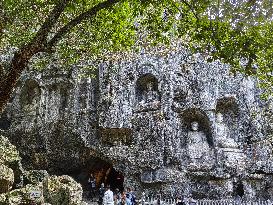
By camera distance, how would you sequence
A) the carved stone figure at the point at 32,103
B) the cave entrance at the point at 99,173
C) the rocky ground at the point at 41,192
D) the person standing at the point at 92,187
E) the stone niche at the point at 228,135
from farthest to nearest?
the cave entrance at the point at 99,173 → the carved stone figure at the point at 32,103 → the person standing at the point at 92,187 → the stone niche at the point at 228,135 → the rocky ground at the point at 41,192

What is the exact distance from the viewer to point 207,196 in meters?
19.8

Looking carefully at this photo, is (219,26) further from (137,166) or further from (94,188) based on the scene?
(94,188)

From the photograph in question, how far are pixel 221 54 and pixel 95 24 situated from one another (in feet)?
20.3

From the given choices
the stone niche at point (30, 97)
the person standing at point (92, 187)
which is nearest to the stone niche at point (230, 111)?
the person standing at point (92, 187)

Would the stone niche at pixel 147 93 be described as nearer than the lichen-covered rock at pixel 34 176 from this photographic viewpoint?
No

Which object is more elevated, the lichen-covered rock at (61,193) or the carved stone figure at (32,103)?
the carved stone figure at (32,103)

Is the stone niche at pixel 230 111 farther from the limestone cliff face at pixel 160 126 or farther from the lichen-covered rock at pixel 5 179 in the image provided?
the lichen-covered rock at pixel 5 179

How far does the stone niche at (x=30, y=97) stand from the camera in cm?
2383

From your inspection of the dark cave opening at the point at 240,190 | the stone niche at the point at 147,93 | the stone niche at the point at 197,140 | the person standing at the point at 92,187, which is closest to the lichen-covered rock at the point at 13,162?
the person standing at the point at 92,187

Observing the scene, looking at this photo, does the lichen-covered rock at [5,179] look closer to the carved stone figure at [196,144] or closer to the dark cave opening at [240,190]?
the carved stone figure at [196,144]

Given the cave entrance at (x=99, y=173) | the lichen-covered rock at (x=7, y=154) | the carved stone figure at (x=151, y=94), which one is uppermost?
the carved stone figure at (x=151, y=94)

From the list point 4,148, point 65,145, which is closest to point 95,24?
point 4,148

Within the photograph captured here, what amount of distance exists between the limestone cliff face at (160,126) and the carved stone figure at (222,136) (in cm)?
6

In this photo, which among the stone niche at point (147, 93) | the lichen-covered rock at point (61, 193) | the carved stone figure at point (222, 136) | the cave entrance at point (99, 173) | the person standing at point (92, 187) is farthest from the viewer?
the cave entrance at point (99, 173)
